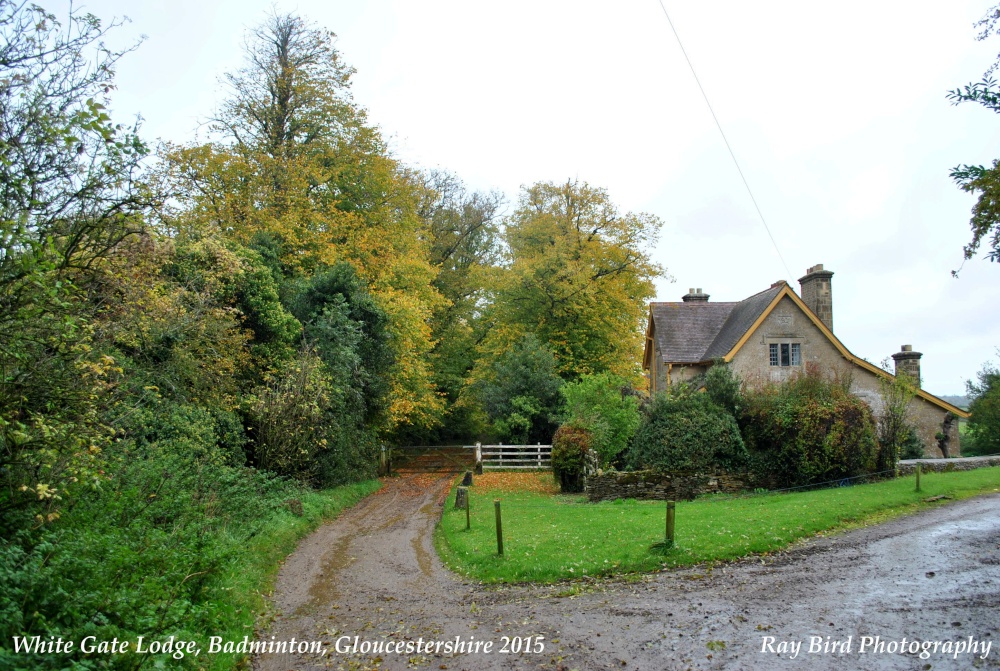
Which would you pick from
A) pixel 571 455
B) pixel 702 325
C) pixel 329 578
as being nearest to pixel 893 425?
pixel 571 455

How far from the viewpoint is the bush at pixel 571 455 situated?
24422 millimetres

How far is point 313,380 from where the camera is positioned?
20.7m

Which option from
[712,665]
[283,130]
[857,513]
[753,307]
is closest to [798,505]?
[857,513]

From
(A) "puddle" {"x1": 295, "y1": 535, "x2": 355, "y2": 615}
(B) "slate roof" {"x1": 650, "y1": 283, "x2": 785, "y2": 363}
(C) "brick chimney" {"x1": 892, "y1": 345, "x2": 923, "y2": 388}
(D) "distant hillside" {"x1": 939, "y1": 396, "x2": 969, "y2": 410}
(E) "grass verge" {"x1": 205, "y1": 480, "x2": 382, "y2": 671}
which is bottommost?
(A) "puddle" {"x1": 295, "y1": 535, "x2": 355, "y2": 615}

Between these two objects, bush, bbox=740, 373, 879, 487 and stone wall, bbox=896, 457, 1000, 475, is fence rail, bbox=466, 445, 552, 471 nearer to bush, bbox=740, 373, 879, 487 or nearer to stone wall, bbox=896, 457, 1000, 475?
bush, bbox=740, 373, 879, 487

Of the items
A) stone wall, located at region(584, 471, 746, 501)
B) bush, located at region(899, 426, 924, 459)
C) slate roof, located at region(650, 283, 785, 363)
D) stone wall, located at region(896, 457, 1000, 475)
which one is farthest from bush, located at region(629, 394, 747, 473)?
bush, located at region(899, 426, 924, 459)

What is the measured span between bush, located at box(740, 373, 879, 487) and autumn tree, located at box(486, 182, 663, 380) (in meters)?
12.4

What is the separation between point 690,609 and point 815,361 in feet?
87.8

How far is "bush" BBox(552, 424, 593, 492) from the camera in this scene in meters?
24.4

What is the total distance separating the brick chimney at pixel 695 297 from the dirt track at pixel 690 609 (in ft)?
94.1

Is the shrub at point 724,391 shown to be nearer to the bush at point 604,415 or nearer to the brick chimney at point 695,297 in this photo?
the bush at point 604,415

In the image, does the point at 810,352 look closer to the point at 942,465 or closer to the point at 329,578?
the point at 942,465

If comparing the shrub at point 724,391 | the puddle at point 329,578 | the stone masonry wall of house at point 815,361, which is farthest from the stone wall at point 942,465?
the puddle at point 329,578

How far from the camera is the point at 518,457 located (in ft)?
105
